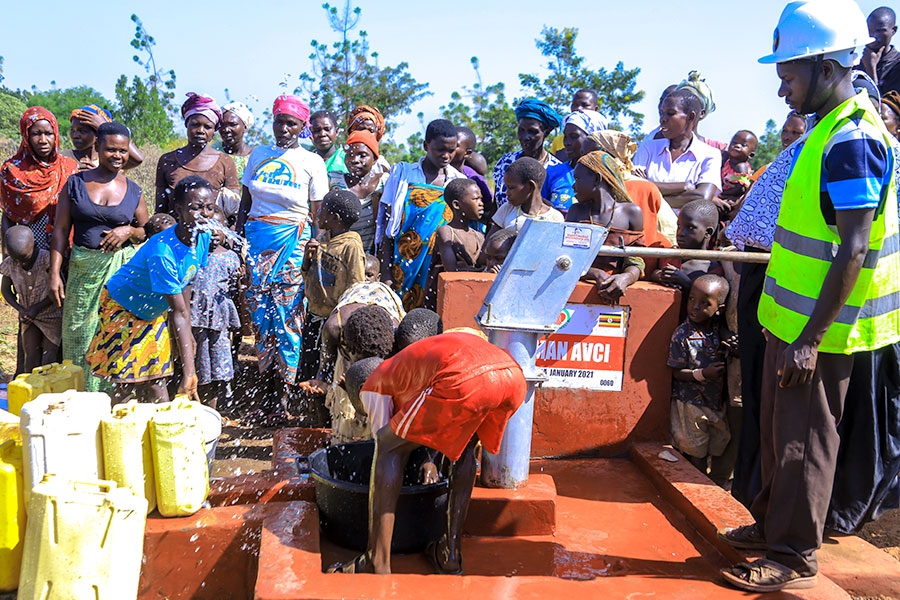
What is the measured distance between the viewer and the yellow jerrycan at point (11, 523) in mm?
2996

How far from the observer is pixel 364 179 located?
6.46 meters

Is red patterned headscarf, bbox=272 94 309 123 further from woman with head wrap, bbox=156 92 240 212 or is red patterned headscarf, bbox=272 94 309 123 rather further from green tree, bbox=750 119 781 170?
green tree, bbox=750 119 781 170

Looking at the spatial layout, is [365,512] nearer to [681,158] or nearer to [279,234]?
[279,234]

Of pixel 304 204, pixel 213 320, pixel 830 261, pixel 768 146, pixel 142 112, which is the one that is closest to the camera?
pixel 830 261

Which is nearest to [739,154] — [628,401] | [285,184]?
[628,401]

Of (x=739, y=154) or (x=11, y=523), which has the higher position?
(x=739, y=154)

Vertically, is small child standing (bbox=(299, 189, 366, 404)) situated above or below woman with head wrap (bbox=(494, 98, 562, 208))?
below

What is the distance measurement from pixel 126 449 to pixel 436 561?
1.34 m

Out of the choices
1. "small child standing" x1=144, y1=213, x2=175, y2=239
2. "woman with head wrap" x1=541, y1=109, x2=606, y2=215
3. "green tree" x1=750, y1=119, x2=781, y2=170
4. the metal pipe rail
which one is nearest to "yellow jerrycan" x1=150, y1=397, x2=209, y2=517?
the metal pipe rail

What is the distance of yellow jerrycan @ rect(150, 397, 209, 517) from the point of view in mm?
3215

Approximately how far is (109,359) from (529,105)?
131 inches

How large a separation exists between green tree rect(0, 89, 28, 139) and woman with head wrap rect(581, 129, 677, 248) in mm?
19965

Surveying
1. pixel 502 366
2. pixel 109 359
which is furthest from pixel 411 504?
pixel 109 359

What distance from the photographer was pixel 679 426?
170 inches
